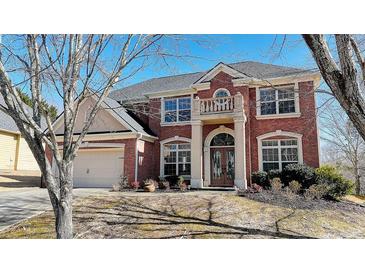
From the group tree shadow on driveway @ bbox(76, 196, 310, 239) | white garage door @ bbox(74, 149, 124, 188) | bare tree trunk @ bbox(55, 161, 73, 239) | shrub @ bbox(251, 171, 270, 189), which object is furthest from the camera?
white garage door @ bbox(74, 149, 124, 188)

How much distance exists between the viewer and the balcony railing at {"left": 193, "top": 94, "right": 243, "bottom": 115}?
1153 centimetres

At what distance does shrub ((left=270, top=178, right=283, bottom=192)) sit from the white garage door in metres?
6.34

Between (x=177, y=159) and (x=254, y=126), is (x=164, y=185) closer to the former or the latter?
(x=177, y=159)

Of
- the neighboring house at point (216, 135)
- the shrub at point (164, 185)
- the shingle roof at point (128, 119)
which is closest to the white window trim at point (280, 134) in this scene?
the neighboring house at point (216, 135)

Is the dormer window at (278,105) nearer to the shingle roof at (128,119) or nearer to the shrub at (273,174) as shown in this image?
the shrub at (273,174)

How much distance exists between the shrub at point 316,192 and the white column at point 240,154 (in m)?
2.62

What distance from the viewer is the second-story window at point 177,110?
13648 millimetres

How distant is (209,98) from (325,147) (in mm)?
10570

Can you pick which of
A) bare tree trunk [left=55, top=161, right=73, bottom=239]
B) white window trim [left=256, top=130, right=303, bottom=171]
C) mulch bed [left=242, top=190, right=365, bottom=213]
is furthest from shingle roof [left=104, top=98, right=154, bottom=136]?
bare tree trunk [left=55, top=161, right=73, bottom=239]

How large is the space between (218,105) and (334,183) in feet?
17.5

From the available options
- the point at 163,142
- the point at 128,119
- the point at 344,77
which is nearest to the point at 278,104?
the point at 163,142

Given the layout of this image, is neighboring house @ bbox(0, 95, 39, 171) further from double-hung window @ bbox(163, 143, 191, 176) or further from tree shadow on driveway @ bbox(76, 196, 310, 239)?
tree shadow on driveway @ bbox(76, 196, 310, 239)

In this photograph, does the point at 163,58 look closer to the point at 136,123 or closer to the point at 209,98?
the point at 209,98
